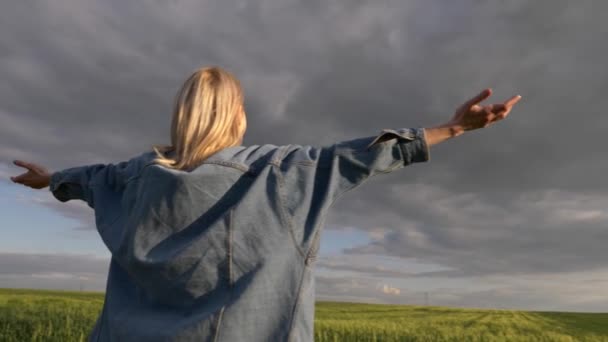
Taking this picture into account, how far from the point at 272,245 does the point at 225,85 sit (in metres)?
0.74

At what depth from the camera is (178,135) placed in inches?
86.6

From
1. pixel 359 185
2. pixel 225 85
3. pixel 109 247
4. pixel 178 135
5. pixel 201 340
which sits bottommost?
pixel 201 340

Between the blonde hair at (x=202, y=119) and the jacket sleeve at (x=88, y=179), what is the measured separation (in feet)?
1.31

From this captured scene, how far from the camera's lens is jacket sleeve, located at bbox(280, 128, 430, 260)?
2.11 m

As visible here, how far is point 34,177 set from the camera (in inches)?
139

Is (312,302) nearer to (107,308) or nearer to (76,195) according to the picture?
(107,308)

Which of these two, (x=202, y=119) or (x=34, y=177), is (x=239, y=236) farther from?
(x=34, y=177)

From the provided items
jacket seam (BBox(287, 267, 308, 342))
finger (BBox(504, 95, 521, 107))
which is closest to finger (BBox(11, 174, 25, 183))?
jacket seam (BBox(287, 267, 308, 342))

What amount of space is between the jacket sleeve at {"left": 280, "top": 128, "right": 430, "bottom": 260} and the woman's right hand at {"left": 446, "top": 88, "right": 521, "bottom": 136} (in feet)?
0.64

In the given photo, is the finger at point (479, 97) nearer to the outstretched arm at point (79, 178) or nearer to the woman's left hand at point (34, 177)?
the outstretched arm at point (79, 178)

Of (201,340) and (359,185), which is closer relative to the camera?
(201,340)

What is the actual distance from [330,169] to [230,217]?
469 mm

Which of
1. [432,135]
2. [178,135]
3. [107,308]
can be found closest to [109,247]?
[107,308]

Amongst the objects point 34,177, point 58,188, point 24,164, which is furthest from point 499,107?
point 24,164
